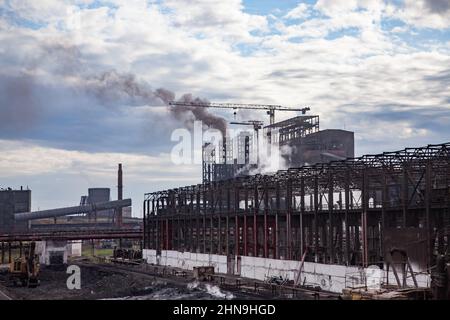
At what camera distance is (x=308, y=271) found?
192ft

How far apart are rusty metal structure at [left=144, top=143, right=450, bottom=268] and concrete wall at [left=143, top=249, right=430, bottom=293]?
1733mm

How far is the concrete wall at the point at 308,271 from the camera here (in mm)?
50625

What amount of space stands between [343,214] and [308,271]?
7.63 metres

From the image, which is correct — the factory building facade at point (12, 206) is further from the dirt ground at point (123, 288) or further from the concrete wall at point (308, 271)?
the concrete wall at point (308, 271)


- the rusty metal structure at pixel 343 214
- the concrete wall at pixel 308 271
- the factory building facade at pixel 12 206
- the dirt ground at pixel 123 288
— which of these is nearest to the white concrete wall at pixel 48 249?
the dirt ground at pixel 123 288

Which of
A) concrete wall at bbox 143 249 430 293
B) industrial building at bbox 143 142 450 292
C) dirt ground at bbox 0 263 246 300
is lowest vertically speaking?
dirt ground at bbox 0 263 246 300

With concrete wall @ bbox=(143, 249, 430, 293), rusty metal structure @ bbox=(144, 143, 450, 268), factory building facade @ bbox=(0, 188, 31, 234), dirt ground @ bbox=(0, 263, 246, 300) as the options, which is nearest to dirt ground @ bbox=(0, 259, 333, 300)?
dirt ground @ bbox=(0, 263, 246, 300)

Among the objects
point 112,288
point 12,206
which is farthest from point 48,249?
point 12,206

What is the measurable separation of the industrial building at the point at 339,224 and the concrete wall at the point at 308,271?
10cm

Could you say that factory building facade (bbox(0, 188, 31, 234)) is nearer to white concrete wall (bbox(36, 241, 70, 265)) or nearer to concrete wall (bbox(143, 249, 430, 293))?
white concrete wall (bbox(36, 241, 70, 265))

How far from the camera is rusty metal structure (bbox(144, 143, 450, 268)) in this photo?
49.7 meters
